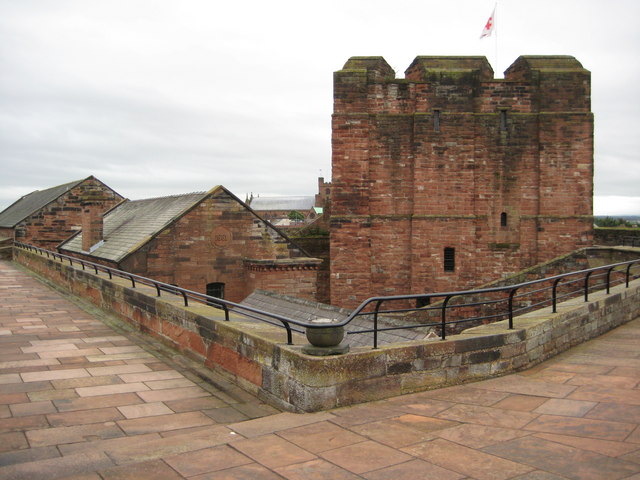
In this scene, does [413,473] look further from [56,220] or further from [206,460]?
[56,220]

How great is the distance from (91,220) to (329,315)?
16399 millimetres

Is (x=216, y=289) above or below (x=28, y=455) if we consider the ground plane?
below

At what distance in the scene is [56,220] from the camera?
39.2 m

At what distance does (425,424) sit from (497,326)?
2.94 meters

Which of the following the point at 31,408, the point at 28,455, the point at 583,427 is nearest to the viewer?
the point at 28,455

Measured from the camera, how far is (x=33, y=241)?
37875 millimetres

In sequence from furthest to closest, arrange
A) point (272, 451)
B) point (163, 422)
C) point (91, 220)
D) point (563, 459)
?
point (91, 220) → point (163, 422) → point (272, 451) → point (563, 459)

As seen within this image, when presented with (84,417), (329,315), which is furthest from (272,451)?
(329,315)

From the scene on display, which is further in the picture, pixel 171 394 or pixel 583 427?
pixel 171 394

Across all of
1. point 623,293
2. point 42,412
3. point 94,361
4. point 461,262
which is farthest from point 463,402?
point 461,262

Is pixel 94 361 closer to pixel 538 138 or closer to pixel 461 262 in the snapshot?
pixel 461 262

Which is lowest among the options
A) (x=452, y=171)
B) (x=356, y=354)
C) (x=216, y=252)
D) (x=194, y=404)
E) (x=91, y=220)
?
(x=194, y=404)

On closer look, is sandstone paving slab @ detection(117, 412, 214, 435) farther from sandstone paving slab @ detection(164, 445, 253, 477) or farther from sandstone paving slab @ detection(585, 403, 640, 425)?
sandstone paving slab @ detection(585, 403, 640, 425)

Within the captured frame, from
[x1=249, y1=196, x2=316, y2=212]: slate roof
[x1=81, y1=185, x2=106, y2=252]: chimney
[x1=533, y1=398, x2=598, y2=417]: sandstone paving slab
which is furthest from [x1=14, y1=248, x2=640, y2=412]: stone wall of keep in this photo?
[x1=249, y1=196, x2=316, y2=212]: slate roof
